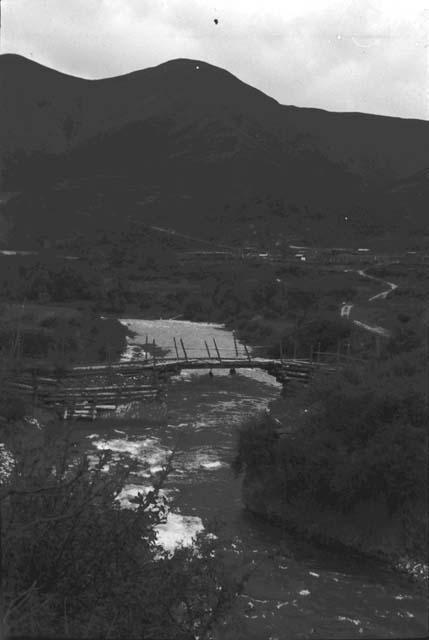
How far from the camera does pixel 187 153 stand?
468 ft

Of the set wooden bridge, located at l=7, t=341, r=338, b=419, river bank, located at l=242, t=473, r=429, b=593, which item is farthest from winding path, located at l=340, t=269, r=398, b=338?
river bank, located at l=242, t=473, r=429, b=593

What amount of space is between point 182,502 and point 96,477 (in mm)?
8951

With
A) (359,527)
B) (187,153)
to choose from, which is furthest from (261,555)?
(187,153)

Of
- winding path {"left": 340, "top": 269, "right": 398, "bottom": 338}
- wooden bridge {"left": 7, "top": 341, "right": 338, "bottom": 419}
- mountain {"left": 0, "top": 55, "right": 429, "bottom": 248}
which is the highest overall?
mountain {"left": 0, "top": 55, "right": 429, "bottom": 248}

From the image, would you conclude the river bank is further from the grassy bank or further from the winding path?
the winding path

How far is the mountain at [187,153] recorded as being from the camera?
11725cm

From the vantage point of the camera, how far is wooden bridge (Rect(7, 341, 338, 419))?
25812mm

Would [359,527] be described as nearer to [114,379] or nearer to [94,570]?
[94,570]

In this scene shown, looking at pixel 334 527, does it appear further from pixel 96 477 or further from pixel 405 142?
pixel 405 142

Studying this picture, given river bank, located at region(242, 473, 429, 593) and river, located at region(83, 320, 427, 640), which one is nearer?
river, located at region(83, 320, 427, 640)

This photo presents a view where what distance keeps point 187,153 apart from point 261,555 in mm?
133484

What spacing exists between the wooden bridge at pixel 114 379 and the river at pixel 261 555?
3.81ft

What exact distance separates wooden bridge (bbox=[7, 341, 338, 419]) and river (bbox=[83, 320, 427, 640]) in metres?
1.16

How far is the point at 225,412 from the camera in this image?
2547cm
